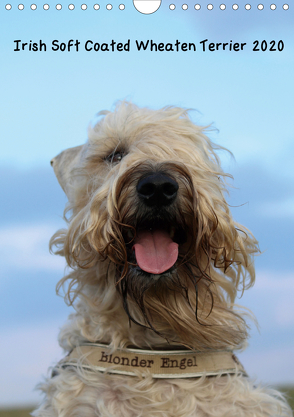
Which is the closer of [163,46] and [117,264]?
[117,264]

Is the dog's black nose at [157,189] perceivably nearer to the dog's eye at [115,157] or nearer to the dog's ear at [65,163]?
the dog's eye at [115,157]

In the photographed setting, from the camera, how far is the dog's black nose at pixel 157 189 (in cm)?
355

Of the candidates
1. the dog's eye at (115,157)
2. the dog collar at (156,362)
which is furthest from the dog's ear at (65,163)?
the dog collar at (156,362)

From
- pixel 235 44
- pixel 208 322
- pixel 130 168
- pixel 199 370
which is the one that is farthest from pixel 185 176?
pixel 235 44

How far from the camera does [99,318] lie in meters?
4.04

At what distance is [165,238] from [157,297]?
455 millimetres

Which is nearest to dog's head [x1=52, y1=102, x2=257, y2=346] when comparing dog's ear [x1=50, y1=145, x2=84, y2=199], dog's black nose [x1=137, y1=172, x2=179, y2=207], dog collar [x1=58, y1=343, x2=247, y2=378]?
dog's black nose [x1=137, y1=172, x2=179, y2=207]

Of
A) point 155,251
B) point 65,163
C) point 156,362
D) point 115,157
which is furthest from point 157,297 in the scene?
point 65,163

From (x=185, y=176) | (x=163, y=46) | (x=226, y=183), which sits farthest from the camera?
(x=163, y=46)

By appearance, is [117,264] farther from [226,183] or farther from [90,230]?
[226,183]

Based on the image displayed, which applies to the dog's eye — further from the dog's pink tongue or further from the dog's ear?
the dog's pink tongue

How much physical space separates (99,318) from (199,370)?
35.3 inches

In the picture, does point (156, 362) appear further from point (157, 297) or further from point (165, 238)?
point (165, 238)

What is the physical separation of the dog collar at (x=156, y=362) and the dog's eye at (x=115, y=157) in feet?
5.21
